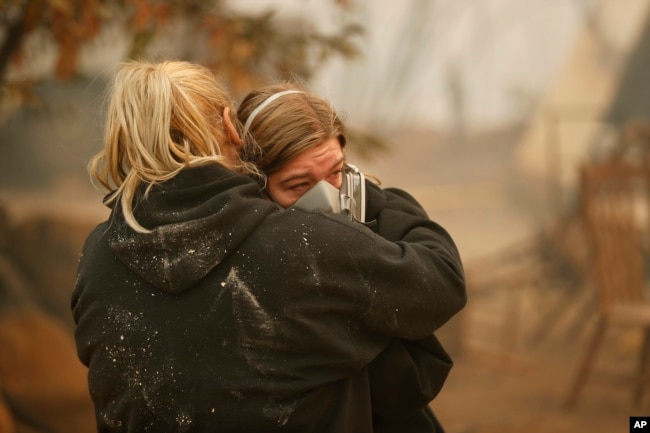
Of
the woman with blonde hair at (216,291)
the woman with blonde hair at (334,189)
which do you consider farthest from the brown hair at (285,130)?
the woman with blonde hair at (216,291)

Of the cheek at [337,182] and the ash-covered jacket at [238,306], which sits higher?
the cheek at [337,182]

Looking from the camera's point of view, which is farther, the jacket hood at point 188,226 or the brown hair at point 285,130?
the brown hair at point 285,130

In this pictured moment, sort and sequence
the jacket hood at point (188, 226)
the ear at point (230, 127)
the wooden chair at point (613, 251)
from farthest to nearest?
the wooden chair at point (613, 251) < the ear at point (230, 127) < the jacket hood at point (188, 226)

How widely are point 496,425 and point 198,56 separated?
3408 millimetres

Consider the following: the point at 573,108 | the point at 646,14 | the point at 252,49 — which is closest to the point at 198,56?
the point at 252,49

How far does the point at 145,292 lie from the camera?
172cm

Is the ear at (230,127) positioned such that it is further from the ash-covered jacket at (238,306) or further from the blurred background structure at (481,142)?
the blurred background structure at (481,142)

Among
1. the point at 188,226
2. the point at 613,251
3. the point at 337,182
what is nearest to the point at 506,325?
the point at 613,251

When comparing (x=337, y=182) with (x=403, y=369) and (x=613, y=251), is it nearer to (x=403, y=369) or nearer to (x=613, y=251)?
(x=403, y=369)

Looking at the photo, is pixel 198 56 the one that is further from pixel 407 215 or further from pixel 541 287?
pixel 407 215

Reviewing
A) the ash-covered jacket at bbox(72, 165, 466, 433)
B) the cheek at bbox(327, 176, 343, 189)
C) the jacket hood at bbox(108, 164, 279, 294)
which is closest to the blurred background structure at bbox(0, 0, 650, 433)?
the cheek at bbox(327, 176, 343, 189)

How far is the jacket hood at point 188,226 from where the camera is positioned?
5.45ft

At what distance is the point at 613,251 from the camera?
17.6 ft

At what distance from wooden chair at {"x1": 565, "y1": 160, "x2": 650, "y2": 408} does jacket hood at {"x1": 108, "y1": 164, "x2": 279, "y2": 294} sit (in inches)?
155
